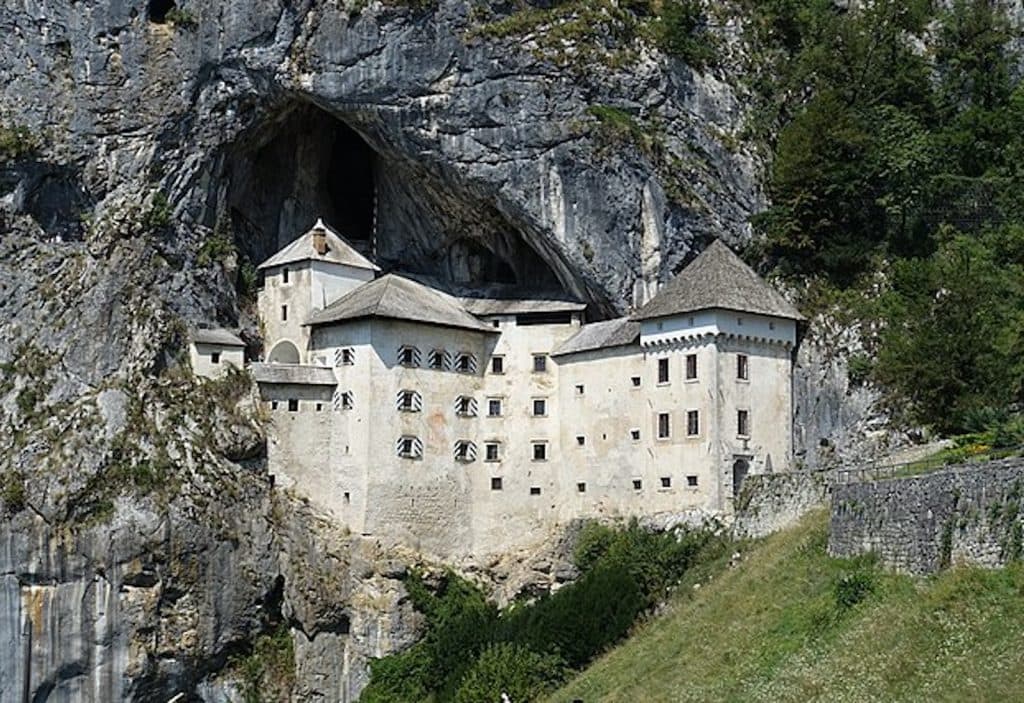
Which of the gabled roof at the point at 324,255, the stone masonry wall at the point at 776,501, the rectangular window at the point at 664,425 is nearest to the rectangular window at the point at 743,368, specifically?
the rectangular window at the point at 664,425

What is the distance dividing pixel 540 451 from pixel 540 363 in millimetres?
3516

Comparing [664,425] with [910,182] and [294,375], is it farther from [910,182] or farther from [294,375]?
[294,375]

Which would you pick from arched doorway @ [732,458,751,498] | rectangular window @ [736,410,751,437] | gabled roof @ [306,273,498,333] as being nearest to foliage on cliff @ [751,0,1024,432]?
rectangular window @ [736,410,751,437]

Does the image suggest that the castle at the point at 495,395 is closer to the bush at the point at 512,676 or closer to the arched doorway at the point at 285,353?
the arched doorway at the point at 285,353

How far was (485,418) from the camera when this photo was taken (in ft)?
226

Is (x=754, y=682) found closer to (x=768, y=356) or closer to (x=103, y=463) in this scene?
(x=768, y=356)

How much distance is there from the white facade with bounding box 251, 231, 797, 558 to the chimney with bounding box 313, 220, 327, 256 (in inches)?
51.2

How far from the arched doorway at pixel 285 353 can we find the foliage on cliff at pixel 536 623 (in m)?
10.4

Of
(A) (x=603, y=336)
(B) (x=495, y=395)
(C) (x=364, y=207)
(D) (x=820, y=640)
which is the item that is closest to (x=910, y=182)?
(A) (x=603, y=336)

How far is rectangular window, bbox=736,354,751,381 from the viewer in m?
62.4

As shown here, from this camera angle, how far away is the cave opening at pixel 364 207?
233ft

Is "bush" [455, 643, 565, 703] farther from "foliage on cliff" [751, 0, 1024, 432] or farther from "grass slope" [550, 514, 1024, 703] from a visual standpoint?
"foliage on cliff" [751, 0, 1024, 432]

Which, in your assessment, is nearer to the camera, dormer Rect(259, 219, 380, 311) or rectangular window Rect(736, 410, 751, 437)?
rectangular window Rect(736, 410, 751, 437)

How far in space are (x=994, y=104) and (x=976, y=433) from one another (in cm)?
2713
